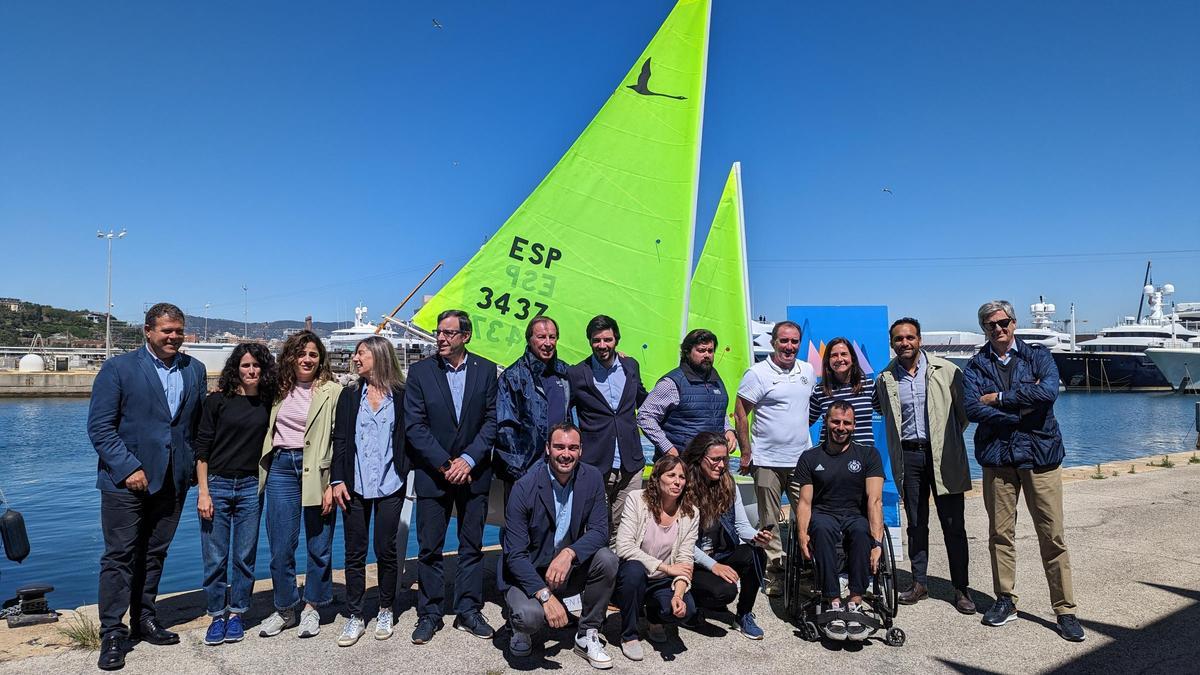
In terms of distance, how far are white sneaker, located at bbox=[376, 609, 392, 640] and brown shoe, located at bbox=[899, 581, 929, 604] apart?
3.00 meters

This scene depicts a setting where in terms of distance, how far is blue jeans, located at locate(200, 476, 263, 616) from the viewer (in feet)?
12.2

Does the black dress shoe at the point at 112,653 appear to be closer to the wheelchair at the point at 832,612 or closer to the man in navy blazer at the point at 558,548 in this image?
the man in navy blazer at the point at 558,548

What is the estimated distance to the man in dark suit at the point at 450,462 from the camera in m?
3.85

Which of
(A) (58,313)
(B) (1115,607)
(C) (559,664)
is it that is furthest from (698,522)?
(A) (58,313)

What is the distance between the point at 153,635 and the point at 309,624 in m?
0.75

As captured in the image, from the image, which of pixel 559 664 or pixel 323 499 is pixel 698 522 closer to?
pixel 559 664

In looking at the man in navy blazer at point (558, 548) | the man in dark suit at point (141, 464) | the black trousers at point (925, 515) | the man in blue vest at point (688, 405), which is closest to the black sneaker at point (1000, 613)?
the black trousers at point (925, 515)

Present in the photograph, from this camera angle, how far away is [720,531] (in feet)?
12.7

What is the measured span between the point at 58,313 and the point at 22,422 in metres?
72.1

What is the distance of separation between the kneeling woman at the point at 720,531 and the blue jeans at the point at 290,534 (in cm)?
197

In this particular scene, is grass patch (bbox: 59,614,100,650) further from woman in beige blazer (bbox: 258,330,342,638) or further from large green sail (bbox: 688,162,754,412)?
large green sail (bbox: 688,162,754,412)

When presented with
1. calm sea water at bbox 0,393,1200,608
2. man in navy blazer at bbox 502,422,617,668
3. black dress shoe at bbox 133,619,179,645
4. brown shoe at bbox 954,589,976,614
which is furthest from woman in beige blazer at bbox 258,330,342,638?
calm sea water at bbox 0,393,1200,608

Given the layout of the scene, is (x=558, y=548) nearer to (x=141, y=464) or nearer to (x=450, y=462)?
(x=450, y=462)

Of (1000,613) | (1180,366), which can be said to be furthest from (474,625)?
(1180,366)
